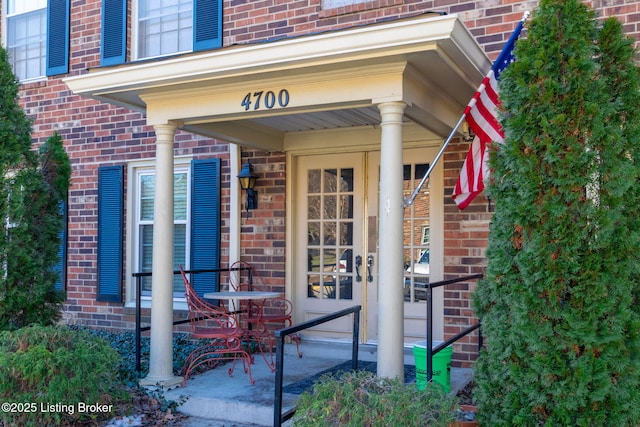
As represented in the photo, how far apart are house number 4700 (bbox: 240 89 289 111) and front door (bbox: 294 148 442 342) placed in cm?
182

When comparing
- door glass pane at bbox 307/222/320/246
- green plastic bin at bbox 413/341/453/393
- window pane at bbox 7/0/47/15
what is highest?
window pane at bbox 7/0/47/15

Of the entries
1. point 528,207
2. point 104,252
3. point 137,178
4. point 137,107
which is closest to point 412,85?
point 528,207

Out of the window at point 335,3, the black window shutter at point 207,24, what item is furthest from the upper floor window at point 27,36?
the window at point 335,3

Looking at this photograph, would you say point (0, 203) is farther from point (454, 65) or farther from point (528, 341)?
point (528, 341)

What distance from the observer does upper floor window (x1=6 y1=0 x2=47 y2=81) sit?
8.52m

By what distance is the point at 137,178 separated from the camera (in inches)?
304

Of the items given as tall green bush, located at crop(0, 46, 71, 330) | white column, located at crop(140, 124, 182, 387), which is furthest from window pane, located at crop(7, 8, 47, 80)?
white column, located at crop(140, 124, 182, 387)

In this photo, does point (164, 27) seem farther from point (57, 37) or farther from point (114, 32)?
point (57, 37)

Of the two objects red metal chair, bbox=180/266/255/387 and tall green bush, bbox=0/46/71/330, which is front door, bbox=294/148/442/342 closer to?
red metal chair, bbox=180/266/255/387

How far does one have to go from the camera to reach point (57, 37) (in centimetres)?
813

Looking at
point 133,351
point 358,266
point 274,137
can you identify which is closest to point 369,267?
point 358,266

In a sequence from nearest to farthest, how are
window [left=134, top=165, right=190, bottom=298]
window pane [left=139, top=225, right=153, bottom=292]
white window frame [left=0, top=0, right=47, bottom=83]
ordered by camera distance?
1. window [left=134, top=165, right=190, bottom=298]
2. window pane [left=139, top=225, right=153, bottom=292]
3. white window frame [left=0, top=0, right=47, bottom=83]

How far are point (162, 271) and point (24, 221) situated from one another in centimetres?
130

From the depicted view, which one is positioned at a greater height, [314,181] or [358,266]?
[314,181]
